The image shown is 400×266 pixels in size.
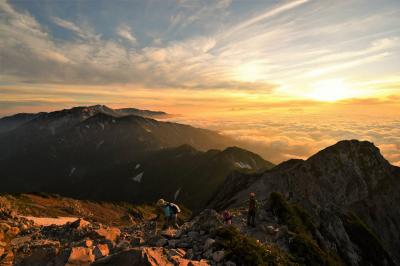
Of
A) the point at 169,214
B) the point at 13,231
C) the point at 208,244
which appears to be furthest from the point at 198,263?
the point at 13,231

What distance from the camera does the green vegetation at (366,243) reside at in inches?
2042

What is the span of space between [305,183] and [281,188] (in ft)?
25.8

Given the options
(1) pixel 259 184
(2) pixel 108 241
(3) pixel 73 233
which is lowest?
(1) pixel 259 184

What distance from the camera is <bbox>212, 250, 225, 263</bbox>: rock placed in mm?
17586

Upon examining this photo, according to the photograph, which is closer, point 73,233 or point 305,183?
point 73,233

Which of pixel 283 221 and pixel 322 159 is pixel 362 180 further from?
pixel 283 221

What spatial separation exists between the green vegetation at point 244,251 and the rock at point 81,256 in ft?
26.5

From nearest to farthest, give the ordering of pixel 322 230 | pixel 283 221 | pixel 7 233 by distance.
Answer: pixel 7 233
pixel 283 221
pixel 322 230

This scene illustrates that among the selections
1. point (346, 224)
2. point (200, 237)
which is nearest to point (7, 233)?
point (200, 237)

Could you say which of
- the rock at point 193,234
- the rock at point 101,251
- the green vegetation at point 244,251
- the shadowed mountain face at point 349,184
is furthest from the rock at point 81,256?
the shadowed mountain face at point 349,184

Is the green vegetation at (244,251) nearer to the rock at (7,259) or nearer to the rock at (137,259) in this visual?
the rock at (137,259)

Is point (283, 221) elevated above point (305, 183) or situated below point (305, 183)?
above

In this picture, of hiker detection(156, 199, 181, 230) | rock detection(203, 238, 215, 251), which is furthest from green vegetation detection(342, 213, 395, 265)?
rock detection(203, 238, 215, 251)

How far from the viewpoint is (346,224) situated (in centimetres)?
5881
